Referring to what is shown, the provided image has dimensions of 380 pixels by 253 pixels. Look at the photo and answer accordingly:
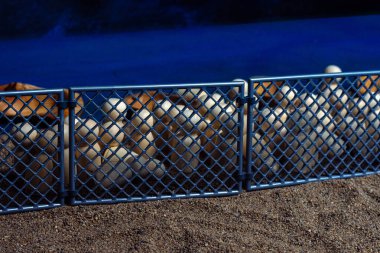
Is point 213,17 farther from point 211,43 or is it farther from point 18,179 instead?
point 18,179

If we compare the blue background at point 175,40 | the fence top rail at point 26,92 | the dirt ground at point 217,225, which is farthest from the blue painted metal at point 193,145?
the blue background at point 175,40

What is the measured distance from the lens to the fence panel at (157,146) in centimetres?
558

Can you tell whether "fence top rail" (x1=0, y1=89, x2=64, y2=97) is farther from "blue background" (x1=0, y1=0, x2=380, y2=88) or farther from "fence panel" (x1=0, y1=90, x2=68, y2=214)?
"blue background" (x1=0, y1=0, x2=380, y2=88)

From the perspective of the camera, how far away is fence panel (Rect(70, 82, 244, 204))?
5.58 meters

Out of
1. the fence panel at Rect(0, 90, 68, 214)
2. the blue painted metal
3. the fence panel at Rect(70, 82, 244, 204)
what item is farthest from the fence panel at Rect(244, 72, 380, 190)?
the fence panel at Rect(0, 90, 68, 214)

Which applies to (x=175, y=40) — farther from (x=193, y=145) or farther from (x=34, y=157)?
(x=34, y=157)

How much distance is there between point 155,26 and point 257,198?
1814mm

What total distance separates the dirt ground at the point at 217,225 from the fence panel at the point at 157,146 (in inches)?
6.1

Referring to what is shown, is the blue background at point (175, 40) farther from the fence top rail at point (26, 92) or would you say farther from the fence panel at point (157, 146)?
the fence top rail at point (26, 92)

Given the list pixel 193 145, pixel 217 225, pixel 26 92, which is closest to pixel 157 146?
pixel 193 145

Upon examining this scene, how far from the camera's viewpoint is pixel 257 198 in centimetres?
580

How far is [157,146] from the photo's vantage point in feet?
19.4

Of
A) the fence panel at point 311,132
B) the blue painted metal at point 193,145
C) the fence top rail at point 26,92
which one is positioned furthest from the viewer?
the fence panel at point 311,132

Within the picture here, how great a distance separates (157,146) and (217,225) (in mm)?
842
